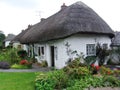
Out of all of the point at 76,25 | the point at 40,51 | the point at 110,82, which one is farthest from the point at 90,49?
the point at 110,82

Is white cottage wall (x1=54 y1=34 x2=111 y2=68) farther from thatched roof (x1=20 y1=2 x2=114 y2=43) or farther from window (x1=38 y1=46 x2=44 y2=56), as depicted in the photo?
window (x1=38 y1=46 x2=44 y2=56)

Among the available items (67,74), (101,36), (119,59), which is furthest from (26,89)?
(119,59)

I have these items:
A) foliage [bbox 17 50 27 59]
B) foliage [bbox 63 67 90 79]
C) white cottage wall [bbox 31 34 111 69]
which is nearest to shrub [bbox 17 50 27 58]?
foliage [bbox 17 50 27 59]

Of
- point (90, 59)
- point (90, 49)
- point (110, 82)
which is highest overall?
point (90, 49)

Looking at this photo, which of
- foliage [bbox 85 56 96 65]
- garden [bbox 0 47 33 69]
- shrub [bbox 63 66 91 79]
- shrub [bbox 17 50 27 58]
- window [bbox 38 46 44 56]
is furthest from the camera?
shrub [bbox 17 50 27 58]

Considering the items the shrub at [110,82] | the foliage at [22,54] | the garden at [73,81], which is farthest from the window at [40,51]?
the shrub at [110,82]

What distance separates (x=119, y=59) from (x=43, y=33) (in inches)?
344

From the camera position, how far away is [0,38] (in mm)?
85062

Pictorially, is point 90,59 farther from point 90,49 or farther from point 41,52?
point 41,52

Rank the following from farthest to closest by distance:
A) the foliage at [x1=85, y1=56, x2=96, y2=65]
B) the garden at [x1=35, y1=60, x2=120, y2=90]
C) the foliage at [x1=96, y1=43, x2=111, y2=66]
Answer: the foliage at [x1=96, y1=43, x2=111, y2=66], the foliage at [x1=85, y1=56, x2=96, y2=65], the garden at [x1=35, y1=60, x2=120, y2=90]

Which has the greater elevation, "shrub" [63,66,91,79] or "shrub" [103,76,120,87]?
"shrub" [63,66,91,79]

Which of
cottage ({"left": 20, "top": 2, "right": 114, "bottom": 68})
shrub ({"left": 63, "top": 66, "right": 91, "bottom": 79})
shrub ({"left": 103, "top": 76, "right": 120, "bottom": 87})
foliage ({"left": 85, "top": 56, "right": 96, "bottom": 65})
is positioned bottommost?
shrub ({"left": 103, "top": 76, "right": 120, "bottom": 87})

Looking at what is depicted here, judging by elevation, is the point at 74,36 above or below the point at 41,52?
Answer: above

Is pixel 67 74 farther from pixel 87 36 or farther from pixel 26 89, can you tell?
pixel 87 36
